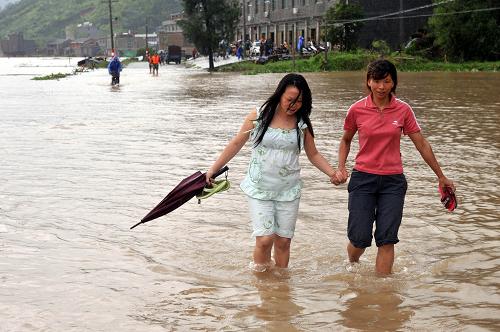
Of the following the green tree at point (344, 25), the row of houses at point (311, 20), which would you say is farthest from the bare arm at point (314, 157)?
the green tree at point (344, 25)

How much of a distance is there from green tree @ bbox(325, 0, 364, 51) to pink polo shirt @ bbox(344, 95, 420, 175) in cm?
4425

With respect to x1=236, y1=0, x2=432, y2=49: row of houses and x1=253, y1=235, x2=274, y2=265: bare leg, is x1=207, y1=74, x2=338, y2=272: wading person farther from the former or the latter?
x1=236, y1=0, x2=432, y2=49: row of houses

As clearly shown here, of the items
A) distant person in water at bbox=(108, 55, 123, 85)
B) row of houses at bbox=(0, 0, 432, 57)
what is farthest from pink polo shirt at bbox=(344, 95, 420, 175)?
row of houses at bbox=(0, 0, 432, 57)

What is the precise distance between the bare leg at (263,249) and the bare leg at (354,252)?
0.63 m

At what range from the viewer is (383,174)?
5223 millimetres

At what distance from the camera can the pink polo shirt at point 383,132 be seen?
17.1 ft

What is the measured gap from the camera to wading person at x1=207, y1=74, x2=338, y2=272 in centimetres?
529

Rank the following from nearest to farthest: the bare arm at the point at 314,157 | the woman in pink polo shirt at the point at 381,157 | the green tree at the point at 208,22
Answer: the woman in pink polo shirt at the point at 381,157 → the bare arm at the point at 314,157 → the green tree at the point at 208,22

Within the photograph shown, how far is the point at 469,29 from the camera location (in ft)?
140

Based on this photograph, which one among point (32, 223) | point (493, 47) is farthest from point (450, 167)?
point (493, 47)

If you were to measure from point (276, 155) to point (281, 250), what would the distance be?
0.77 meters

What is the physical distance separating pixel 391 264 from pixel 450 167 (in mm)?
4953

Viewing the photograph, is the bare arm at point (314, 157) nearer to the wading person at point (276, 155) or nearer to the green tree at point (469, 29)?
the wading person at point (276, 155)

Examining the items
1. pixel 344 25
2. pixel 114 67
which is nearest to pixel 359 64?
pixel 344 25
